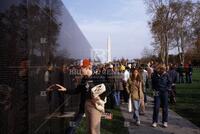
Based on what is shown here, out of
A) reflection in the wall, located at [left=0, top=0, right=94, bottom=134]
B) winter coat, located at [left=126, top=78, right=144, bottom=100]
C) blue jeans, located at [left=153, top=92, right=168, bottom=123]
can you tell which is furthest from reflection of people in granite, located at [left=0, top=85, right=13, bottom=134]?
winter coat, located at [left=126, top=78, right=144, bottom=100]

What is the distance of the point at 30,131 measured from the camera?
4.98m

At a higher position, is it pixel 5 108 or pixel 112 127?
pixel 5 108

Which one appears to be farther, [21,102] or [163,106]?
[163,106]

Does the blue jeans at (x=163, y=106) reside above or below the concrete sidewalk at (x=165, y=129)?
above

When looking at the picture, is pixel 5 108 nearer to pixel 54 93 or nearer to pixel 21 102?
pixel 21 102

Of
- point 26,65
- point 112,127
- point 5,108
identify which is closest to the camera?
point 5,108

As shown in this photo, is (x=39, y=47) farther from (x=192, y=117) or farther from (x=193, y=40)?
(x=193, y=40)

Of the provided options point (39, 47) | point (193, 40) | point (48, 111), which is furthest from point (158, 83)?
point (193, 40)

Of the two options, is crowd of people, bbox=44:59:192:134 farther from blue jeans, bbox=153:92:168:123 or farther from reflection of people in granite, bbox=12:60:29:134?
reflection of people in granite, bbox=12:60:29:134

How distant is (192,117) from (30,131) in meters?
10.4

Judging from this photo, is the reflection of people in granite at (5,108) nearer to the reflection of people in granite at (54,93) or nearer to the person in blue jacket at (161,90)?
the reflection of people in granite at (54,93)

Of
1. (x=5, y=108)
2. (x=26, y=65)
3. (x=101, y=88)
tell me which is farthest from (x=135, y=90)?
(x=5, y=108)

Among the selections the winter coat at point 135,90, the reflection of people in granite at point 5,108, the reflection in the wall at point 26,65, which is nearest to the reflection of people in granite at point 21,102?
the reflection in the wall at point 26,65

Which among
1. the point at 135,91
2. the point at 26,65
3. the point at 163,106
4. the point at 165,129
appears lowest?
the point at 165,129
